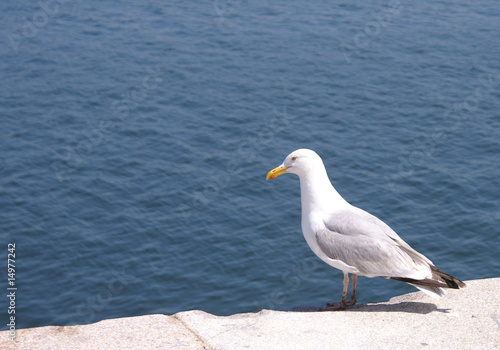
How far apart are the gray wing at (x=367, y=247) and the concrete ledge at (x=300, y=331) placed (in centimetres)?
60

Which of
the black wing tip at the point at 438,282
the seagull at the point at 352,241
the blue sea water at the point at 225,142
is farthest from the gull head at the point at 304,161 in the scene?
the blue sea water at the point at 225,142

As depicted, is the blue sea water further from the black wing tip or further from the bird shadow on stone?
the black wing tip

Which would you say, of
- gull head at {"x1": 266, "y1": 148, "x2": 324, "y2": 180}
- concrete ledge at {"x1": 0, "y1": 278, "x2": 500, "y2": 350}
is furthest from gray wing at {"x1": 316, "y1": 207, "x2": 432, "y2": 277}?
gull head at {"x1": 266, "y1": 148, "x2": 324, "y2": 180}

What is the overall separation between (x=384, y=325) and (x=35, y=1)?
29027 millimetres

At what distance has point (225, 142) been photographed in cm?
2267

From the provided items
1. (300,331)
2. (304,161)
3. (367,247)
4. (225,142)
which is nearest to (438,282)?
(367,247)

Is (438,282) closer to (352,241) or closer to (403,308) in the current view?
(403,308)

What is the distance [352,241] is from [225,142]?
1268 cm

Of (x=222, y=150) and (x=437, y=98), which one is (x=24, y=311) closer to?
(x=222, y=150)

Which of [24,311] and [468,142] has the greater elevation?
[468,142]

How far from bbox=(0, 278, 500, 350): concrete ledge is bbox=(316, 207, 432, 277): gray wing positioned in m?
0.60

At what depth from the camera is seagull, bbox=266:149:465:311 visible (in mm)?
10016

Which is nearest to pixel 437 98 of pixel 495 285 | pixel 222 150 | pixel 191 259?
pixel 222 150

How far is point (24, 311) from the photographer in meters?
16.0
